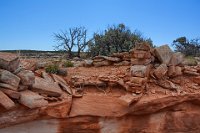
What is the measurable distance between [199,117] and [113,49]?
6600mm

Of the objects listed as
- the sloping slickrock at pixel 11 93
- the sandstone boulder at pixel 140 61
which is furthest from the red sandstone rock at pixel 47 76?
the sandstone boulder at pixel 140 61

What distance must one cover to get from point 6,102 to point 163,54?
4.61m

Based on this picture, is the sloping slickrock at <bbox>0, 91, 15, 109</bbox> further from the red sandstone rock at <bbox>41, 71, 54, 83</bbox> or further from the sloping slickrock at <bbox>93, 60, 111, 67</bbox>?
the sloping slickrock at <bbox>93, 60, 111, 67</bbox>

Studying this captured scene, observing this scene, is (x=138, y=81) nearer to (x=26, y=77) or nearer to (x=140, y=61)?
(x=140, y=61)

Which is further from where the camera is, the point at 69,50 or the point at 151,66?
the point at 69,50

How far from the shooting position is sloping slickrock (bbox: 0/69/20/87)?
6.49 metres

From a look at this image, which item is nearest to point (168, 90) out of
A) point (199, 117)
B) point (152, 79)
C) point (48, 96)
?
point (152, 79)

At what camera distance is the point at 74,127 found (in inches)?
285

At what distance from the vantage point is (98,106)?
24.4 feet

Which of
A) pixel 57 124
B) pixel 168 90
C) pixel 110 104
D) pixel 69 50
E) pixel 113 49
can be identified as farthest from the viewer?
pixel 69 50

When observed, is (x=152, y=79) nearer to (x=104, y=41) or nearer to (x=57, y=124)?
(x=57, y=124)

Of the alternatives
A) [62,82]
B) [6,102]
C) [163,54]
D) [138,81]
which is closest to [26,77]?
[6,102]

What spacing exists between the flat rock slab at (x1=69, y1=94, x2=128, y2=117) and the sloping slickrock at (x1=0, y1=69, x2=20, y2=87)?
150 centimetres

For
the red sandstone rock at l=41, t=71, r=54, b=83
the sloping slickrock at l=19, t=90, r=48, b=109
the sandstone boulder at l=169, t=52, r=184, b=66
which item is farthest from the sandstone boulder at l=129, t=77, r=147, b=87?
the sloping slickrock at l=19, t=90, r=48, b=109
